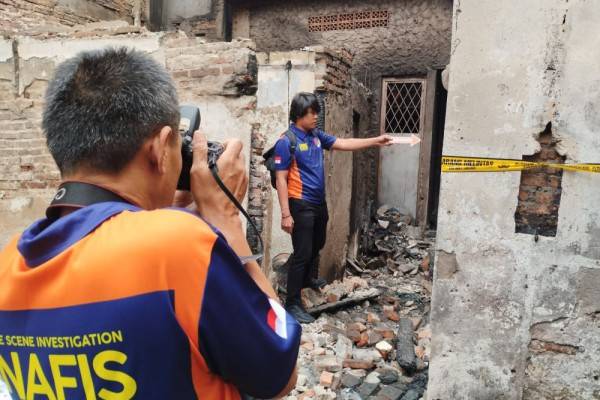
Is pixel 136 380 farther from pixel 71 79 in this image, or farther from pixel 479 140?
pixel 479 140

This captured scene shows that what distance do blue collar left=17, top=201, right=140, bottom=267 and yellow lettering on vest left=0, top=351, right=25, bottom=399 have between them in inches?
7.9

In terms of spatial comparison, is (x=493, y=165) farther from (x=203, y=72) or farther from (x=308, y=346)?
(x=203, y=72)

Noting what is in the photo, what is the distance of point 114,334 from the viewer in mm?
830

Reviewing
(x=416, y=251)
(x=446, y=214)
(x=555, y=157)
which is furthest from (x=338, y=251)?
(x=555, y=157)

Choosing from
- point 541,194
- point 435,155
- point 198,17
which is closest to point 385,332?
point 541,194

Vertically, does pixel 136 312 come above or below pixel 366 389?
above

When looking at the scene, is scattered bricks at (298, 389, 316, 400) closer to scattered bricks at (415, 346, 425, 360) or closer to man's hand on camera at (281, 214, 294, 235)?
scattered bricks at (415, 346, 425, 360)

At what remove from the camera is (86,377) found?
2.83 feet

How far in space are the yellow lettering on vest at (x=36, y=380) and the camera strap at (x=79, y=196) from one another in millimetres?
265

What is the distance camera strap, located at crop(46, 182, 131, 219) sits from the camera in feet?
2.96

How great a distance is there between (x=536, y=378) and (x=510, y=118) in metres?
1.35

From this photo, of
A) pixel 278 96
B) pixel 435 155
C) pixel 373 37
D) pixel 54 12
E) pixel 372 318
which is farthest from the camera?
pixel 435 155

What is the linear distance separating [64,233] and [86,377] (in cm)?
26

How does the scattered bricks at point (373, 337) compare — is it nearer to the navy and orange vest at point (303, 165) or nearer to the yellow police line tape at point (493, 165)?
the navy and orange vest at point (303, 165)
